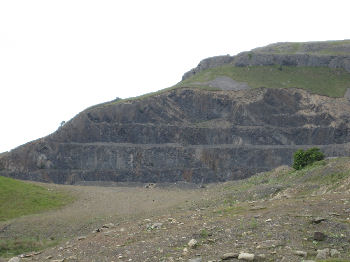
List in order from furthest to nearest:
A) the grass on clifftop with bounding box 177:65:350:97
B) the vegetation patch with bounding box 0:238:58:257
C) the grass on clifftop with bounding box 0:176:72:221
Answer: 1. the grass on clifftop with bounding box 177:65:350:97
2. the grass on clifftop with bounding box 0:176:72:221
3. the vegetation patch with bounding box 0:238:58:257

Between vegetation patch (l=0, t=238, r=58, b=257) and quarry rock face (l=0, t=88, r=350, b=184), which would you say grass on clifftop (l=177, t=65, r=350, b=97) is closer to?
quarry rock face (l=0, t=88, r=350, b=184)

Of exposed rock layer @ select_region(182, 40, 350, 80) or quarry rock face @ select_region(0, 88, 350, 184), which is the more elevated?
exposed rock layer @ select_region(182, 40, 350, 80)

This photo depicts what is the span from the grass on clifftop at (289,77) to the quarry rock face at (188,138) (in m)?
2.81

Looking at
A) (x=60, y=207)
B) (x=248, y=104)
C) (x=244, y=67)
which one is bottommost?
(x=60, y=207)

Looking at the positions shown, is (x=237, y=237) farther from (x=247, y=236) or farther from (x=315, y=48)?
(x=315, y=48)

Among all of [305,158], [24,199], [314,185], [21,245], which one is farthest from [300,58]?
[21,245]

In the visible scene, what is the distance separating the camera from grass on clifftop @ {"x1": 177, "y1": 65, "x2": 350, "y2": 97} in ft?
287

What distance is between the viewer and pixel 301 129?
3123 inches


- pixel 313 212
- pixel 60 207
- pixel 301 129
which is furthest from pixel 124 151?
pixel 313 212

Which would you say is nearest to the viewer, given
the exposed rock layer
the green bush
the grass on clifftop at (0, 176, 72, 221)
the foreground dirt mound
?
the foreground dirt mound

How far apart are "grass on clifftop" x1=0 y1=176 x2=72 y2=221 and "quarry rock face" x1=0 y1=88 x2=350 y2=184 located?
3245 cm

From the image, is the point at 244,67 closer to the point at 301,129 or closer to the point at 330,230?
the point at 301,129

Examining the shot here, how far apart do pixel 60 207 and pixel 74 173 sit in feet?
126

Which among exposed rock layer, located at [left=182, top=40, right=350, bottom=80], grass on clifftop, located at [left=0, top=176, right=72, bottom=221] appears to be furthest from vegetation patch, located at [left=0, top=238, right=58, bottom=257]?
exposed rock layer, located at [left=182, top=40, right=350, bottom=80]
